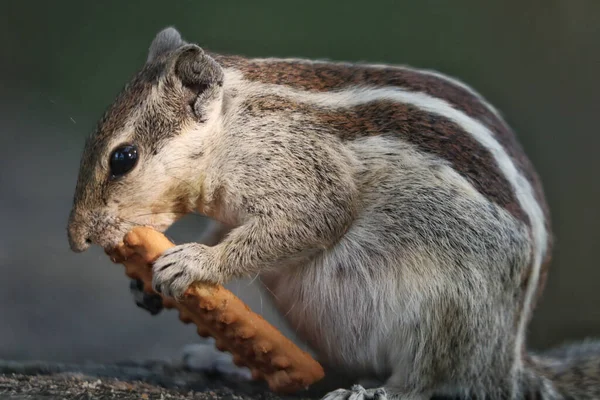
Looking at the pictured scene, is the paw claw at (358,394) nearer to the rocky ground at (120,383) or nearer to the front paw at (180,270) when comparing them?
the rocky ground at (120,383)

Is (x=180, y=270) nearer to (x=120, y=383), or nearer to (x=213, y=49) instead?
(x=120, y=383)

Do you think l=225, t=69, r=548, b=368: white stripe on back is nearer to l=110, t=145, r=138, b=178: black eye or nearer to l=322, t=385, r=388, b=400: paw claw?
l=110, t=145, r=138, b=178: black eye

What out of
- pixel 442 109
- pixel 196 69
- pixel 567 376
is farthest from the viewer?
pixel 567 376

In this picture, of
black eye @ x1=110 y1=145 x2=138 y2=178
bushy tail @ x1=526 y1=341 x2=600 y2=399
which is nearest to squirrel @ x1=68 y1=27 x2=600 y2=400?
black eye @ x1=110 y1=145 x2=138 y2=178

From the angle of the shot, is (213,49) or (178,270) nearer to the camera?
(178,270)

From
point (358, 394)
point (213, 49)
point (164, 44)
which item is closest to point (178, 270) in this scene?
point (358, 394)

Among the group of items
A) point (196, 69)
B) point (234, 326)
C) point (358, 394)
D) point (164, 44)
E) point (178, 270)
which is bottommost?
Result: point (358, 394)

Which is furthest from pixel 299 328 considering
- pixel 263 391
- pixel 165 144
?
pixel 165 144

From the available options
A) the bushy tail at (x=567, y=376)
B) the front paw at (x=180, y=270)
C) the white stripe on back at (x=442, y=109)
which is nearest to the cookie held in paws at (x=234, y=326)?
the front paw at (x=180, y=270)
